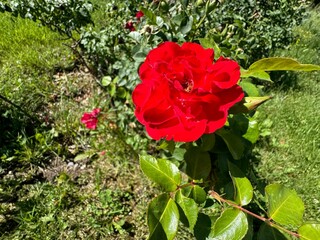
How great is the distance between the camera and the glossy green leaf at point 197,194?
92 centimetres

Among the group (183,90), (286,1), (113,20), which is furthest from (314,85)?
(183,90)

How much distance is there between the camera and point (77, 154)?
221cm

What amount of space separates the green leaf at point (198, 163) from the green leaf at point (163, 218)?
15 cm

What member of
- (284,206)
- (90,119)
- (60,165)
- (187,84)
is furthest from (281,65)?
(60,165)

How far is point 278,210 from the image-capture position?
0.81 meters

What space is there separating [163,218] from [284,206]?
0.31 m

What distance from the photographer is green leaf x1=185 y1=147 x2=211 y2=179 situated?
96 cm

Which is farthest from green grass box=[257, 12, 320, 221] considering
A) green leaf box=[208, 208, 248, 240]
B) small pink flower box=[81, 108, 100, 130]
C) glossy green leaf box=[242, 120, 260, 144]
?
green leaf box=[208, 208, 248, 240]

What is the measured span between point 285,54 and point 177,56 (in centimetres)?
276

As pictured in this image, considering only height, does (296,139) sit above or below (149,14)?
below

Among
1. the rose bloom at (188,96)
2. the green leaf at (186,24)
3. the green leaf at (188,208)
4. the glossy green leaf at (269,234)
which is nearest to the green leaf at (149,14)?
the green leaf at (186,24)

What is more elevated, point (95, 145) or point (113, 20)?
point (113, 20)

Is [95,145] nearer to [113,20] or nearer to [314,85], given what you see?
[113,20]

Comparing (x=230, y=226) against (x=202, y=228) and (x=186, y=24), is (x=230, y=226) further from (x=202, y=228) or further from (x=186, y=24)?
(x=186, y=24)
